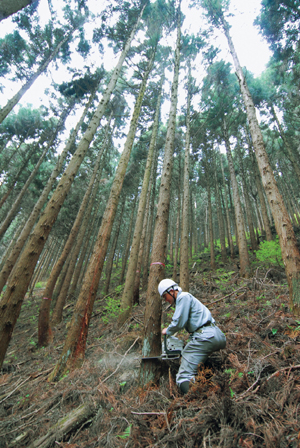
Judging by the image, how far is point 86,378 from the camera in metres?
3.54

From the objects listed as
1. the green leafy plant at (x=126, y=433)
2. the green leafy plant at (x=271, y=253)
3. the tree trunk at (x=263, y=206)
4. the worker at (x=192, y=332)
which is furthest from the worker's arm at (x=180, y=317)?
the tree trunk at (x=263, y=206)

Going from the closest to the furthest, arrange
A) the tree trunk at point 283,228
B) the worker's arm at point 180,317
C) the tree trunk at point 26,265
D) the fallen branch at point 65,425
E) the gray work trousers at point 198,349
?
the fallen branch at point 65,425 < the gray work trousers at point 198,349 < the worker's arm at point 180,317 < the tree trunk at point 26,265 < the tree trunk at point 283,228

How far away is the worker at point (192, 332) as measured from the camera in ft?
8.38

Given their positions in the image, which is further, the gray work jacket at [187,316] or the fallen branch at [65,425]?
the gray work jacket at [187,316]

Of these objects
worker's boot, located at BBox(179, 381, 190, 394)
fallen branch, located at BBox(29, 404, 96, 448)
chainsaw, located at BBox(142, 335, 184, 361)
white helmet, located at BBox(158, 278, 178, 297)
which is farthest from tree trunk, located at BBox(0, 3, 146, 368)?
worker's boot, located at BBox(179, 381, 190, 394)

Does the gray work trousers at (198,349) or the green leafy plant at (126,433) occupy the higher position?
the gray work trousers at (198,349)

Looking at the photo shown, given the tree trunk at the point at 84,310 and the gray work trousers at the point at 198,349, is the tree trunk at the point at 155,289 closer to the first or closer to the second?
the gray work trousers at the point at 198,349

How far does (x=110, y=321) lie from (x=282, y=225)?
701 centimetres

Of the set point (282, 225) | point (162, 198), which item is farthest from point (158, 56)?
point (282, 225)

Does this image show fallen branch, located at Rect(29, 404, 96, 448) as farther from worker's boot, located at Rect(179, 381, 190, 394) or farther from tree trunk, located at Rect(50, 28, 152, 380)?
tree trunk, located at Rect(50, 28, 152, 380)

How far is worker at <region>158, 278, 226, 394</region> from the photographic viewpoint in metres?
2.55

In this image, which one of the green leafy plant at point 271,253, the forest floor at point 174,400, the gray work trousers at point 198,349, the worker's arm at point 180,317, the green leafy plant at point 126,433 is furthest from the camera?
the green leafy plant at point 271,253

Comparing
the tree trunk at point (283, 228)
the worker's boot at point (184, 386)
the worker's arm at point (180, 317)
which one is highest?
the tree trunk at point (283, 228)

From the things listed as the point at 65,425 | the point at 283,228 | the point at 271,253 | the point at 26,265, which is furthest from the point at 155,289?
the point at 271,253
